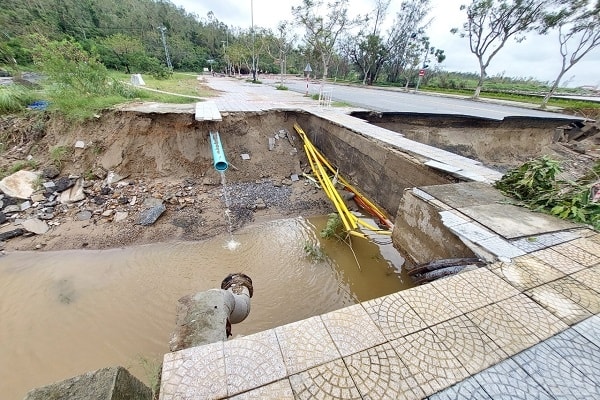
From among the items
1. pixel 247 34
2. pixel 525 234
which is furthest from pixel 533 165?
pixel 247 34

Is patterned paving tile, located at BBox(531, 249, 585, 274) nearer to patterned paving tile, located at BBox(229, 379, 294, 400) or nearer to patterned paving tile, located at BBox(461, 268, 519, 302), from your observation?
patterned paving tile, located at BBox(461, 268, 519, 302)

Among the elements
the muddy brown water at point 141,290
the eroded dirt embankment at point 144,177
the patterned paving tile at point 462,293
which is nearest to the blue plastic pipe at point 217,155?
the eroded dirt embankment at point 144,177

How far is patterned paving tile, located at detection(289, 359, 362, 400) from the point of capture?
133cm

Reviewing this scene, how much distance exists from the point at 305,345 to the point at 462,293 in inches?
53.1

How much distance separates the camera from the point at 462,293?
1983 millimetres

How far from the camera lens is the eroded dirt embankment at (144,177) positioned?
5.40 metres

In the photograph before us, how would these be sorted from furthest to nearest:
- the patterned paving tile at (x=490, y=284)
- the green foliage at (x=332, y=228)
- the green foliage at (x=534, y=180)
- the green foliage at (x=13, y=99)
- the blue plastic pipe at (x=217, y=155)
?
the green foliage at (x=13, y=99) < the blue plastic pipe at (x=217, y=155) < the green foliage at (x=332, y=228) < the green foliage at (x=534, y=180) < the patterned paving tile at (x=490, y=284)

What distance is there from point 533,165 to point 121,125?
8980mm

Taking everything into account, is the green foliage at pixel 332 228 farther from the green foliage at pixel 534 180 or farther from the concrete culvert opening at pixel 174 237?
the green foliage at pixel 534 180

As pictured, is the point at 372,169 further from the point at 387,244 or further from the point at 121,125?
the point at 121,125

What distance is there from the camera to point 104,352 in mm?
3377

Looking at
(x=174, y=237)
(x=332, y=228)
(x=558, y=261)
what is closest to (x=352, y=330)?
(x=558, y=261)

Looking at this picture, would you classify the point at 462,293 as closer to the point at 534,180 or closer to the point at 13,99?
the point at 534,180

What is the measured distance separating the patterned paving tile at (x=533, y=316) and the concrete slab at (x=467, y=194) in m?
1.50
